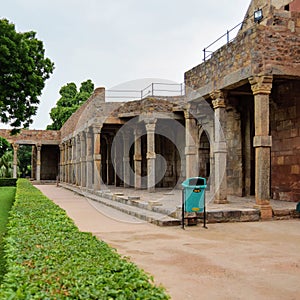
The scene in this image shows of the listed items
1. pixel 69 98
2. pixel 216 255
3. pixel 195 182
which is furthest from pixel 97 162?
pixel 69 98

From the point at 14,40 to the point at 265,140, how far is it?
10.8 metres

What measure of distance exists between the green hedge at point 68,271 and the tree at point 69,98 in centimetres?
4091

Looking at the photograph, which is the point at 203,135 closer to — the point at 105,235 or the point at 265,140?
the point at 265,140

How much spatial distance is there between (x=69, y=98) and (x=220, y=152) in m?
37.4

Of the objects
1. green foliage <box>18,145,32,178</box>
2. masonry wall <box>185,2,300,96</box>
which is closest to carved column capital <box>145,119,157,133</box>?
masonry wall <box>185,2,300,96</box>

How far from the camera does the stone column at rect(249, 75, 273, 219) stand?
9.87m

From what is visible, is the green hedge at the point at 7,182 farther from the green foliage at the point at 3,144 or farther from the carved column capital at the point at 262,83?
the carved column capital at the point at 262,83

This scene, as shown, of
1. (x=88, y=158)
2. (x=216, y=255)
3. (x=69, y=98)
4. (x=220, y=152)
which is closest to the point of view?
(x=216, y=255)

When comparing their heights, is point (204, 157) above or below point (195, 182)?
above

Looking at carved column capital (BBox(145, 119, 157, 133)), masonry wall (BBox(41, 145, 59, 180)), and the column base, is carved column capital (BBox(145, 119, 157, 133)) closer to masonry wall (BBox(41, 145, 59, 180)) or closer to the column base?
the column base

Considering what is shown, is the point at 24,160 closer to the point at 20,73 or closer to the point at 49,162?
the point at 49,162

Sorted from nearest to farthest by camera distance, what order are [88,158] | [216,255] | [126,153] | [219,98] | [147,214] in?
1. [216,255]
2. [147,214]
3. [219,98]
4. [88,158]
5. [126,153]

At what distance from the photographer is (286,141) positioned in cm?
1266

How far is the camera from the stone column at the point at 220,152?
1170cm
